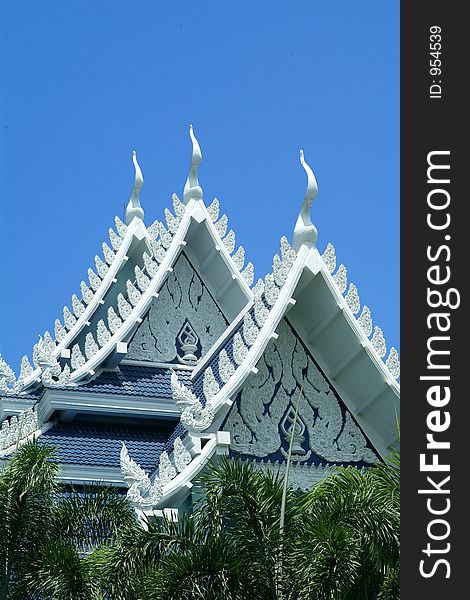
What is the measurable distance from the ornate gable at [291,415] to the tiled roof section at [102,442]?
4.90 feet

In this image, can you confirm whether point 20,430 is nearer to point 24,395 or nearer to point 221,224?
point 24,395

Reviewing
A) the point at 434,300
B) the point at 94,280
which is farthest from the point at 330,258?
the point at 434,300

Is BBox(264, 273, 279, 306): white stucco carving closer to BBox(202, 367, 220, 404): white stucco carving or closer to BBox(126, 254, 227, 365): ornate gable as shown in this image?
BBox(202, 367, 220, 404): white stucco carving

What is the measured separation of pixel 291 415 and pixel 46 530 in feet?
13.2

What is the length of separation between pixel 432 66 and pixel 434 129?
47cm

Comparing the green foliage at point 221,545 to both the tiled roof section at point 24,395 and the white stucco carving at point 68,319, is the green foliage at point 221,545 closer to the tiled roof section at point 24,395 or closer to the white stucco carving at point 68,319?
the tiled roof section at point 24,395

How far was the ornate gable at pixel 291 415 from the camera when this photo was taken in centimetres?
1909

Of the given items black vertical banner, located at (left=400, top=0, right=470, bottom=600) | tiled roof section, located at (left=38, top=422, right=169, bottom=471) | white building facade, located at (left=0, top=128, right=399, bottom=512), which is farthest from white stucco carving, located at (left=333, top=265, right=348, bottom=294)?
black vertical banner, located at (left=400, top=0, right=470, bottom=600)

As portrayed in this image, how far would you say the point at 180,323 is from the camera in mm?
21891

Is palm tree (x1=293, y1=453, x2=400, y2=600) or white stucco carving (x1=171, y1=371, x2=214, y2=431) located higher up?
white stucco carving (x1=171, y1=371, x2=214, y2=431)

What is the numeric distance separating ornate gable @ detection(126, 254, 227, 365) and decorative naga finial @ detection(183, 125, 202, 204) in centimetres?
79

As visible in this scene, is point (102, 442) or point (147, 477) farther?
point (102, 442)

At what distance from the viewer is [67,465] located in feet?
63.7

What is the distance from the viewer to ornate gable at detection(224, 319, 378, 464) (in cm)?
1909
